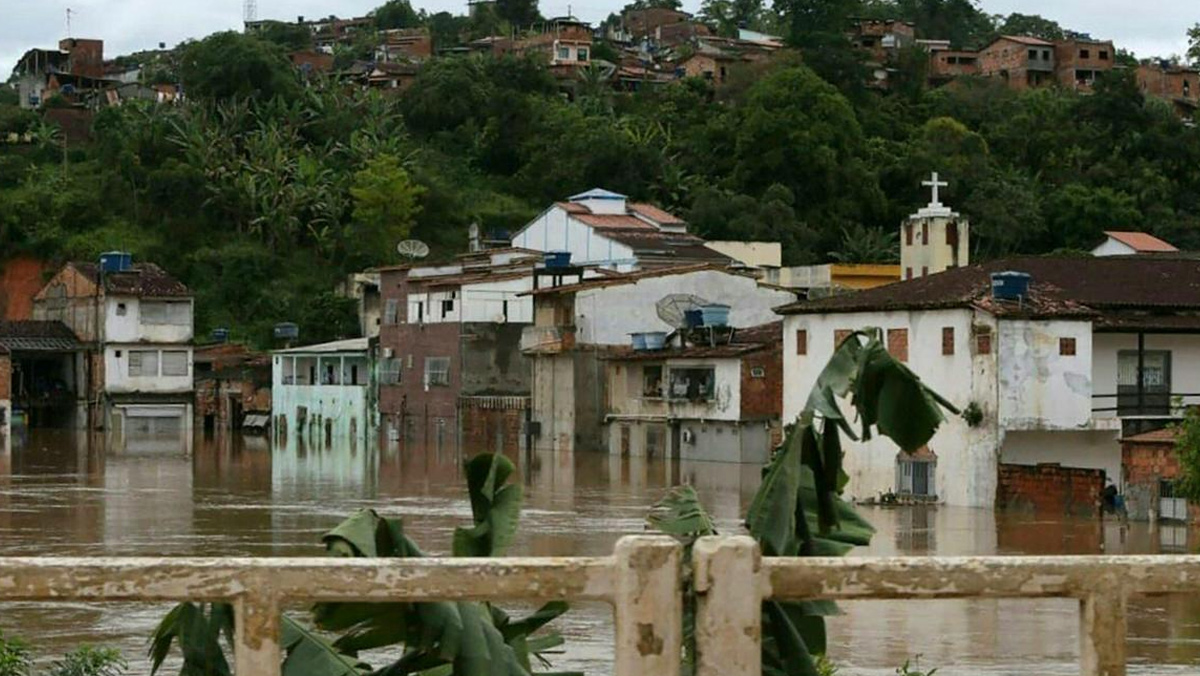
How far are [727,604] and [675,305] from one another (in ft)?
171

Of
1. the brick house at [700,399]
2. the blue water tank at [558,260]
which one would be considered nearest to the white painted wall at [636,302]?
the brick house at [700,399]

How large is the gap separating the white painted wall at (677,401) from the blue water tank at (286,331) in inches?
934

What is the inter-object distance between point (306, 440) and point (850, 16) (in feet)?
196

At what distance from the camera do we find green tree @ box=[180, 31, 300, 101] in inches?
3851

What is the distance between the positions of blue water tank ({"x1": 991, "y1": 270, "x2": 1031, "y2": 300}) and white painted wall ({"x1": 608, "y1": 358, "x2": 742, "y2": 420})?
13.6m

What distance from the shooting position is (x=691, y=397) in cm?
5244

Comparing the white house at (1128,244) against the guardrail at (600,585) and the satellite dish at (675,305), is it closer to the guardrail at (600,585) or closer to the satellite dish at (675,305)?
the satellite dish at (675,305)

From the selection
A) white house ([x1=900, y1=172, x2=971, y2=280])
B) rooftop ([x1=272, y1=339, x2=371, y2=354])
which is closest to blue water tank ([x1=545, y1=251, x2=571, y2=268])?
rooftop ([x1=272, y1=339, x2=371, y2=354])

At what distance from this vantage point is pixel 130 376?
239ft

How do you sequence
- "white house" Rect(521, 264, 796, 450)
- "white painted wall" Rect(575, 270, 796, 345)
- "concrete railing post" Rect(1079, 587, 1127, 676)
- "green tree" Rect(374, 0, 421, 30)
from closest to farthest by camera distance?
"concrete railing post" Rect(1079, 587, 1127, 676) < "white house" Rect(521, 264, 796, 450) < "white painted wall" Rect(575, 270, 796, 345) < "green tree" Rect(374, 0, 421, 30)

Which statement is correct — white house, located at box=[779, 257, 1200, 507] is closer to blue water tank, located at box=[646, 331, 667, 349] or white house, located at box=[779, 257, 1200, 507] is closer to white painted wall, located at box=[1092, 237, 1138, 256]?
blue water tank, located at box=[646, 331, 667, 349]

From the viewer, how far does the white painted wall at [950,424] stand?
119ft

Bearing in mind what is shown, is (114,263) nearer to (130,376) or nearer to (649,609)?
(130,376)

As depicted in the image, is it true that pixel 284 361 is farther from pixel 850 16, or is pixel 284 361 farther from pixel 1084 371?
pixel 850 16
